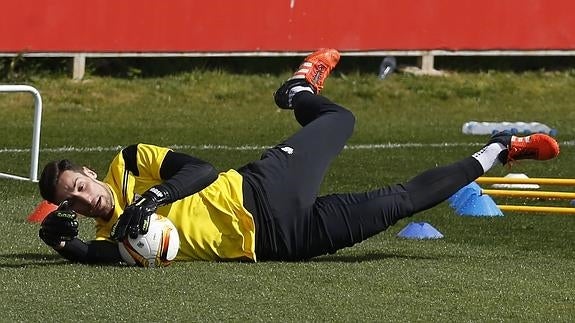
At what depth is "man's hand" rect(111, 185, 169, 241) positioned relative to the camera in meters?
8.00

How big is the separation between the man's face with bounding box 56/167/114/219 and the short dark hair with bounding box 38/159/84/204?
2 centimetres

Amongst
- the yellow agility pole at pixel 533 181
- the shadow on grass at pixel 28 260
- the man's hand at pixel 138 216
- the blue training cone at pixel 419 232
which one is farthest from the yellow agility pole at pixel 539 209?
the man's hand at pixel 138 216

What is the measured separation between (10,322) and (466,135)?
36.5 ft

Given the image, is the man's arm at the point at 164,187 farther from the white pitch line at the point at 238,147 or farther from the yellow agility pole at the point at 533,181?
the white pitch line at the point at 238,147

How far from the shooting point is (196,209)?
859cm

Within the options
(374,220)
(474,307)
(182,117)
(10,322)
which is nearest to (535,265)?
(374,220)

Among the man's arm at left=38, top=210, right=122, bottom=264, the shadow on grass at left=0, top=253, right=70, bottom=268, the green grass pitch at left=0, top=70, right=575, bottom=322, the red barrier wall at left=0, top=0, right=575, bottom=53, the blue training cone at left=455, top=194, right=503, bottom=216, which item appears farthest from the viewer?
the red barrier wall at left=0, top=0, right=575, bottom=53

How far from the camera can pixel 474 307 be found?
7.49 metres

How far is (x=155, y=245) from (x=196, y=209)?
0.35m

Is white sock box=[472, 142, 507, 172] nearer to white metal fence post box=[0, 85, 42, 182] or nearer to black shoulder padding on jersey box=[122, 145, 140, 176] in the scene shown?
black shoulder padding on jersey box=[122, 145, 140, 176]

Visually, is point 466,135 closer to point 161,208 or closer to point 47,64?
point 47,64

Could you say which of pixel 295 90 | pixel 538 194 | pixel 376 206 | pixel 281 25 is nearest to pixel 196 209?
pixel 376 206

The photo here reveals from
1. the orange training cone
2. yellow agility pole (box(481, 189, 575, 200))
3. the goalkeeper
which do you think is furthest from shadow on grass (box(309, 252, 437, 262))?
the orange training cone

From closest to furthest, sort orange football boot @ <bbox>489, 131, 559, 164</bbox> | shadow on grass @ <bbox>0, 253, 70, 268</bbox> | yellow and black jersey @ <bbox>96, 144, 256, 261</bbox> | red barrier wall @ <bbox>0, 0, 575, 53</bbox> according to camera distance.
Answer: yellow and black jersey @ <bbox>96, 144, 256, 261</bbox>
shadow on grass @ <bbox>0, 253, 70, 268</bbox>
orange football boot @ <bbox>489, 131, 559, 164</bbox>
red barrier wall @ <bbox>0, 0, 575, 53</bbox>
